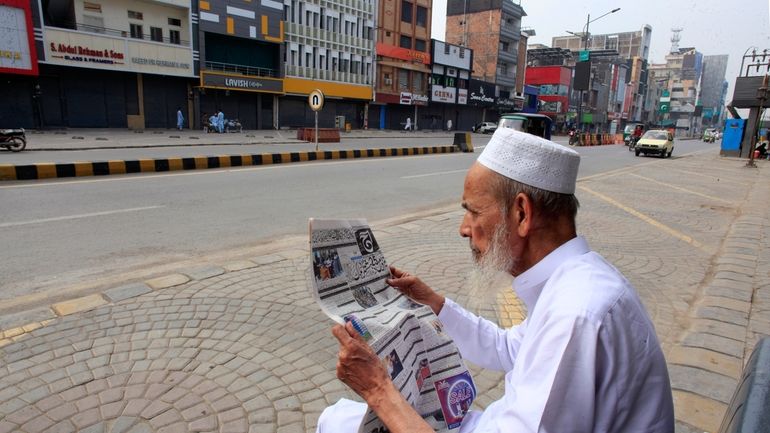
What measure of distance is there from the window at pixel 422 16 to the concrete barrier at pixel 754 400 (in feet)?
157

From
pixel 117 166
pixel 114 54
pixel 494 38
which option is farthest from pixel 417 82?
pixel 117 166

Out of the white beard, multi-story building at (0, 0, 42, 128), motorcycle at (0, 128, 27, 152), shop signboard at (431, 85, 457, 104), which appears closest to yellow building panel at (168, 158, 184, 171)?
motorcycle at (0, 128, 27, 152)

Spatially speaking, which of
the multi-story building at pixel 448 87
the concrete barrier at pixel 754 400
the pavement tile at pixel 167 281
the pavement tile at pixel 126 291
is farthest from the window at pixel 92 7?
the concrete barrier at pixel 754 400

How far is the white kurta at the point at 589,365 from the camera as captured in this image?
99 centimetres

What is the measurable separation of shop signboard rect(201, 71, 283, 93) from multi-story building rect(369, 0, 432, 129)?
10969 mm

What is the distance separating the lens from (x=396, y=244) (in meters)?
5.23

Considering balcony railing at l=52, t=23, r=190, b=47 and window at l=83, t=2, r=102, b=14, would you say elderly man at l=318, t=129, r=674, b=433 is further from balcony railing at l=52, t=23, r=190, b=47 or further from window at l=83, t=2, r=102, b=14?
window at l=83, t=2, r=102, b=14

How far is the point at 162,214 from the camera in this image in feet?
21.4

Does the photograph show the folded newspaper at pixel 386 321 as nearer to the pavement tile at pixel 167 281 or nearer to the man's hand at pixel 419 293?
the man's hand at pixel 419 293

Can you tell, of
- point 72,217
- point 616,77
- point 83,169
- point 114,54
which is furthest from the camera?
point 616,77

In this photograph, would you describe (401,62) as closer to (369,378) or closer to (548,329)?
(369,378)

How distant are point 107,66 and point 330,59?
1667 centimetres

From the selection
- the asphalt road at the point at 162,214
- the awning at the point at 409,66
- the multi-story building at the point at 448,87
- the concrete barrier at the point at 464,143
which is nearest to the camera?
the asphalt road at the point at 162,214

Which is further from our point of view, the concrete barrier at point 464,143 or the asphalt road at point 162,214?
the concrete barrier at point 464,143
